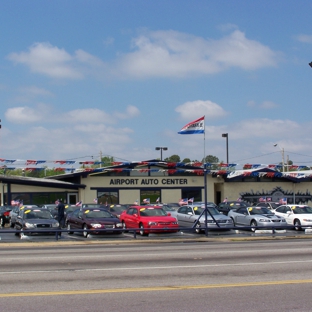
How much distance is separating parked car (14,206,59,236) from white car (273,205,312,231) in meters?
13.9

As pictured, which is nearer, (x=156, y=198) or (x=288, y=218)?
(x=288, y=218)

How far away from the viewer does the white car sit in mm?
30391

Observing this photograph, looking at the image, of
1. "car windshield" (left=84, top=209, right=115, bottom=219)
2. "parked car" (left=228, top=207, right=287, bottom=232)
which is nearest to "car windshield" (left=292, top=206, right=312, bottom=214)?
"parked car" (left=228, top=207, right=287, bottom=232)

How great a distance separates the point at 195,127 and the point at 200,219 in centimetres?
516

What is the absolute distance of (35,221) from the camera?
26.1 m

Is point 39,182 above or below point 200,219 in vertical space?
above

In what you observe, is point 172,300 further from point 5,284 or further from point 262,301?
point 5,284

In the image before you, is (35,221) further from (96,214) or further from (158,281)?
(158,281)

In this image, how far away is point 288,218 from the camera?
104 ft

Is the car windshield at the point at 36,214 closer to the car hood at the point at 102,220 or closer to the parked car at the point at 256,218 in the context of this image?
the car hood at the point at 102,220

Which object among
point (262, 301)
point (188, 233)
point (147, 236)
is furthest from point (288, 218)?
point (262, 301)

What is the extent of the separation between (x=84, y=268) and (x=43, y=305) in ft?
15.6

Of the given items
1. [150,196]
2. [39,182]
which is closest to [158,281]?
[39,182]

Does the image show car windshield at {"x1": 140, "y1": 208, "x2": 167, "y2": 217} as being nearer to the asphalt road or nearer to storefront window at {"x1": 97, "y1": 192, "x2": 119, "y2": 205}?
the asphalt road
